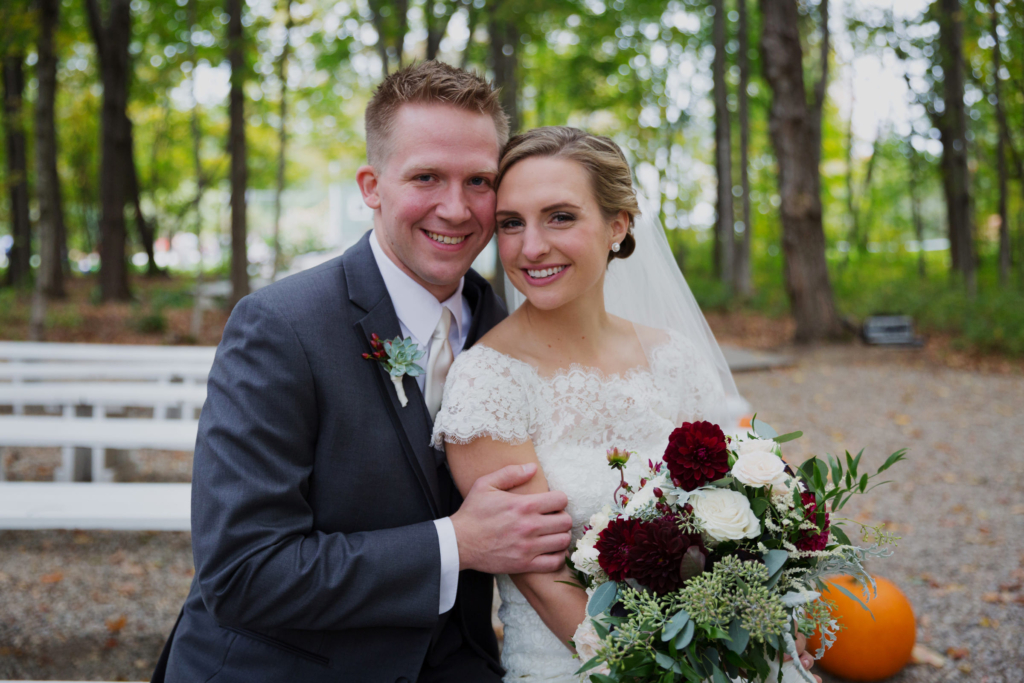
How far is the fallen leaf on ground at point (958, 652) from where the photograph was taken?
4.08 m

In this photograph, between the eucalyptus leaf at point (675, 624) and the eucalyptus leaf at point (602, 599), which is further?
the eucalyptus leaf at point (602, 599)

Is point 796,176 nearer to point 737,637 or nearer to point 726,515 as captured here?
point 726,515

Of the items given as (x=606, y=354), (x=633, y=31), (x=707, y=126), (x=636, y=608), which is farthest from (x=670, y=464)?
(x=707, y=126)

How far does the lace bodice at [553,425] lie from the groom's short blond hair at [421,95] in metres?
0.76

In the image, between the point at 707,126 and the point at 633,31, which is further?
the point at 707,126

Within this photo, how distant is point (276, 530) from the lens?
2.02 m

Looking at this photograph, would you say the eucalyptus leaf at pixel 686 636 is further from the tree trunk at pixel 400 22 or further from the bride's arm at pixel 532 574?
the tree trunk at pixel 400 22

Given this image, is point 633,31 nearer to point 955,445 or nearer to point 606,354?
point 955,445

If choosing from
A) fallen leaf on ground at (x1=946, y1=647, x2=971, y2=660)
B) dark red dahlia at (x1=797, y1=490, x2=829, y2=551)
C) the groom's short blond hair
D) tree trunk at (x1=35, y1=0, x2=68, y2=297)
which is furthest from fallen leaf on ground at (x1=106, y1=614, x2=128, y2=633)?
tree trunk at (x1=35, y1=0, x2=68, y2=297)

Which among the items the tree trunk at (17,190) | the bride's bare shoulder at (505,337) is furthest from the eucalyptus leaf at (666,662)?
the tree trunk at (17,190)

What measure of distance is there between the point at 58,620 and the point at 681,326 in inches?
154

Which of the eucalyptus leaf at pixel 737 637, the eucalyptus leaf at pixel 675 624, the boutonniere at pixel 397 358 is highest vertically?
the boutonniere at pixel 397 358

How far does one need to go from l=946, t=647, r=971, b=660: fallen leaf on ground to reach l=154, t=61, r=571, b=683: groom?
2.96m

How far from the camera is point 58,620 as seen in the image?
175 inches
